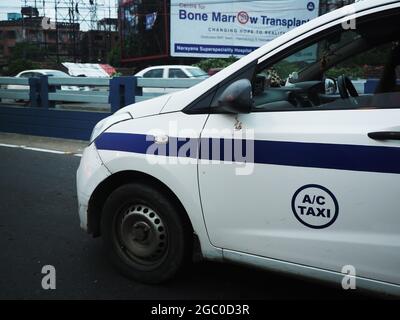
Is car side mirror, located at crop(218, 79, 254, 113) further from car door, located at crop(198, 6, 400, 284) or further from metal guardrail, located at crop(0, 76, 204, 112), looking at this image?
metal guardrail, located at crop(0, 76, 204, 112)

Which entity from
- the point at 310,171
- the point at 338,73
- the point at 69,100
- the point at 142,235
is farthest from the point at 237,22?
the point at 310,171

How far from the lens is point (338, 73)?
346 cm

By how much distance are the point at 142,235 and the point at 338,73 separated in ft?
5.96

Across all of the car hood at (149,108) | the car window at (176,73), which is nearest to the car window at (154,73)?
the car window at (176,73)

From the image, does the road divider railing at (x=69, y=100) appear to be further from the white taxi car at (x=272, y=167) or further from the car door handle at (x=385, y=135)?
the car door handle at (x=385, y=135)

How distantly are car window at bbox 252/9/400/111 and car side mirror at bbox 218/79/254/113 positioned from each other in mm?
141

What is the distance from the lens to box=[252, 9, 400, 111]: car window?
2.83 metres

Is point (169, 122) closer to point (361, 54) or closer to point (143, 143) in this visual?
point (143, 143)

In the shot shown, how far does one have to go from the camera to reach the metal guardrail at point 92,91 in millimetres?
9227

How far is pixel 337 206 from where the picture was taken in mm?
2639

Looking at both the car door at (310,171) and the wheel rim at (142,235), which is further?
the wheel rim at (142,235)

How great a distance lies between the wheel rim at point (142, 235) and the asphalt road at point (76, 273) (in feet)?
0.68
